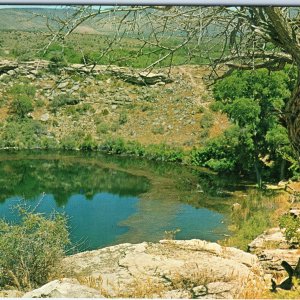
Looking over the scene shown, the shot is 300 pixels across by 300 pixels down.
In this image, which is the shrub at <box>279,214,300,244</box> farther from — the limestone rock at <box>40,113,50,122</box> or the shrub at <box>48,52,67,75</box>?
the limestone rock at <box>40,113,50,122</box>

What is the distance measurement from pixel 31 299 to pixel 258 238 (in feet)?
6.64

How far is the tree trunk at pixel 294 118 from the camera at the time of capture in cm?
284

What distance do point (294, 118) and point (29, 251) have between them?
5.38 ft

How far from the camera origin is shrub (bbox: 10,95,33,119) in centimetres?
399

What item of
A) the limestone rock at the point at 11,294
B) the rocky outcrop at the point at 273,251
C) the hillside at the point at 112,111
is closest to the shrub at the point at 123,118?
the hillside at the point at 112,111

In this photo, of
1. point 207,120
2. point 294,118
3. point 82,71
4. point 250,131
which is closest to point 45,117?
point 82,71

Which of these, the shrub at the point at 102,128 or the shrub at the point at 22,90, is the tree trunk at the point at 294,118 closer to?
the shrub at the point at 102,128

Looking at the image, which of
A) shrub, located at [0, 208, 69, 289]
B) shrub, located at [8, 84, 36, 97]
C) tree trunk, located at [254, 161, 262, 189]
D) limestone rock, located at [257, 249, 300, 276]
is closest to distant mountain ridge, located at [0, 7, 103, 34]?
shrub, located at [8, 84, 36, 97]

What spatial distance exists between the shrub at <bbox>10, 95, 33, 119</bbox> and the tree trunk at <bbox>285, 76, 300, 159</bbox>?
5.84 ft

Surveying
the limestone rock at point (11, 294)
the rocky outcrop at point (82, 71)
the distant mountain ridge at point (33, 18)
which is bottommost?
the limestone rock at point (11, 294)

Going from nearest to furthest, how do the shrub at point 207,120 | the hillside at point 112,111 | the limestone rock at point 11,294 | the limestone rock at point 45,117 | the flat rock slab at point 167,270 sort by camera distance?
1. the limestone rock at point 11,294
2. the flat rock slab at point 167,270
3. the hillside at point 112,111
4. the limestone rock at point 45,117
5. the shrub at point 207,120

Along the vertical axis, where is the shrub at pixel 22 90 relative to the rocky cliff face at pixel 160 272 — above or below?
above

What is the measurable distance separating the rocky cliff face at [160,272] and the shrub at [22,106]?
0.98 meters

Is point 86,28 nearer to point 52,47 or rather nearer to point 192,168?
point 52,47
